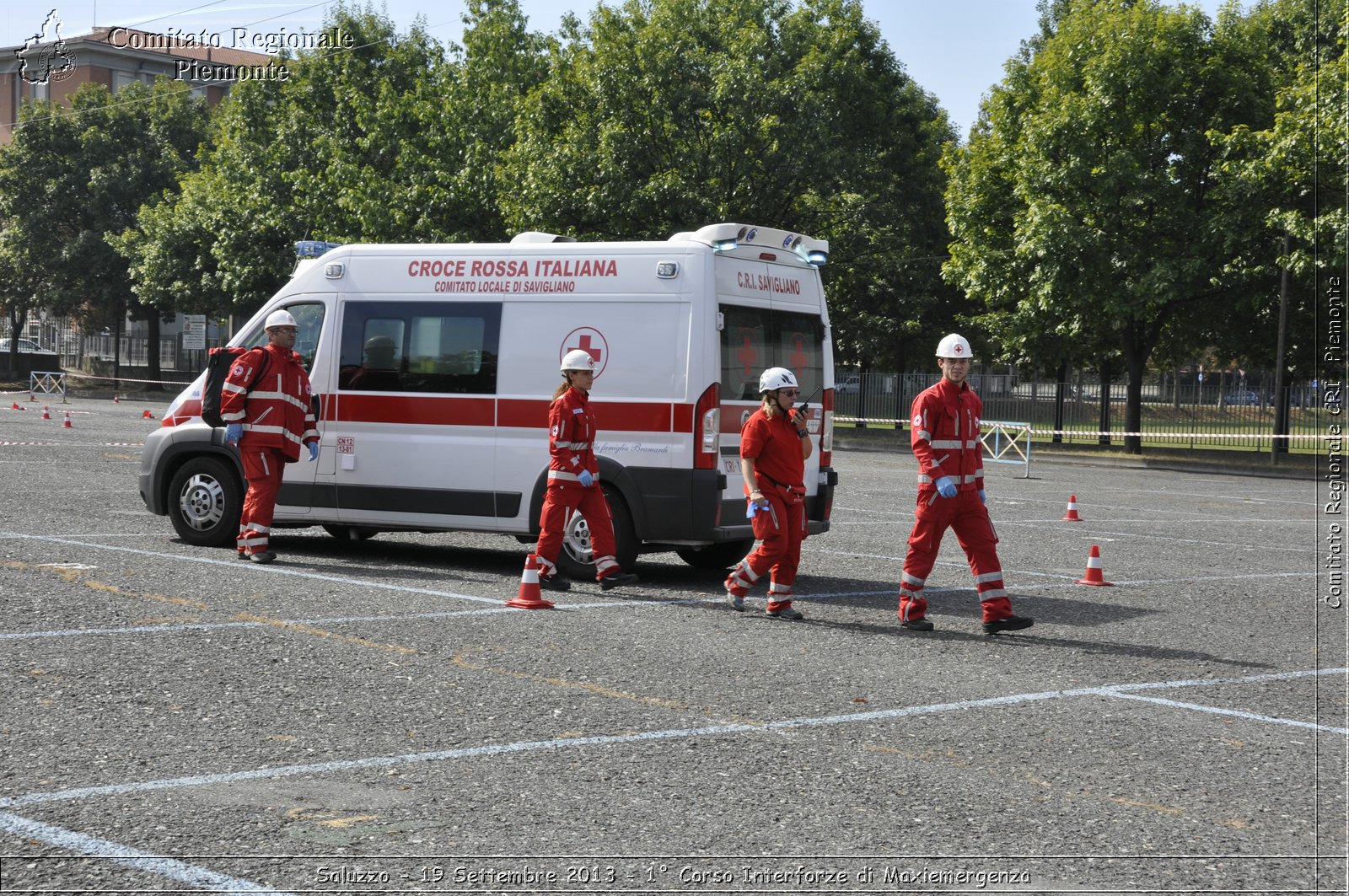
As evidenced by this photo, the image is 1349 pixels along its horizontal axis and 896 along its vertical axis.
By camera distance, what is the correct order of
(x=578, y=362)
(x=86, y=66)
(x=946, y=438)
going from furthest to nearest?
(x=86, y=66), (x=578, y=362), (x=946, y=438)

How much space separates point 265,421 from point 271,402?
153 millimetres

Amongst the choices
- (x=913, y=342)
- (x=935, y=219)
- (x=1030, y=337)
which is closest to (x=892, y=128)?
(x=935, y=219)

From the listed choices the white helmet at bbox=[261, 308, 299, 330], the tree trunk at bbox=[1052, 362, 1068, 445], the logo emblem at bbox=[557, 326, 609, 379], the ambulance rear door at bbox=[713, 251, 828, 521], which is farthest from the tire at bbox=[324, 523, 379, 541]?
the tree trunk at bbox=[1052, 362, 1068, 445]

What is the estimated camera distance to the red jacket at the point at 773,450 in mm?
9711

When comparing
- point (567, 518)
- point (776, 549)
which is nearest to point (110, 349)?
point (567, 518)

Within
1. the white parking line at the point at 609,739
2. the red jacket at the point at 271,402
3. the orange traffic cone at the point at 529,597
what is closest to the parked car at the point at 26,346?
the red jacket at the point at 271,402

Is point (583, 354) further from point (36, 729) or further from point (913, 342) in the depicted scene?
point (913, 342)

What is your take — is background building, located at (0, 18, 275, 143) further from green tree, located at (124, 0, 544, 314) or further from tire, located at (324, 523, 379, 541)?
Result: tire, located at (324, 523, 379, 541)

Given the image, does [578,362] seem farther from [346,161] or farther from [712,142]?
[346,161]

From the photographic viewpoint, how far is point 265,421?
11.4 meters

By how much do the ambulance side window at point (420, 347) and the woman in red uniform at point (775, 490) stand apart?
104 inches

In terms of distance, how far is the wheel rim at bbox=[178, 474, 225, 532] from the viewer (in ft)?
40.2

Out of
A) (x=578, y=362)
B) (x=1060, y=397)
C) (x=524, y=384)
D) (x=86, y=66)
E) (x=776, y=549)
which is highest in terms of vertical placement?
(x=86, y=66)

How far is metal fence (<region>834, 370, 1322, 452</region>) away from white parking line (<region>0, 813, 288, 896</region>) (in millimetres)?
30336
